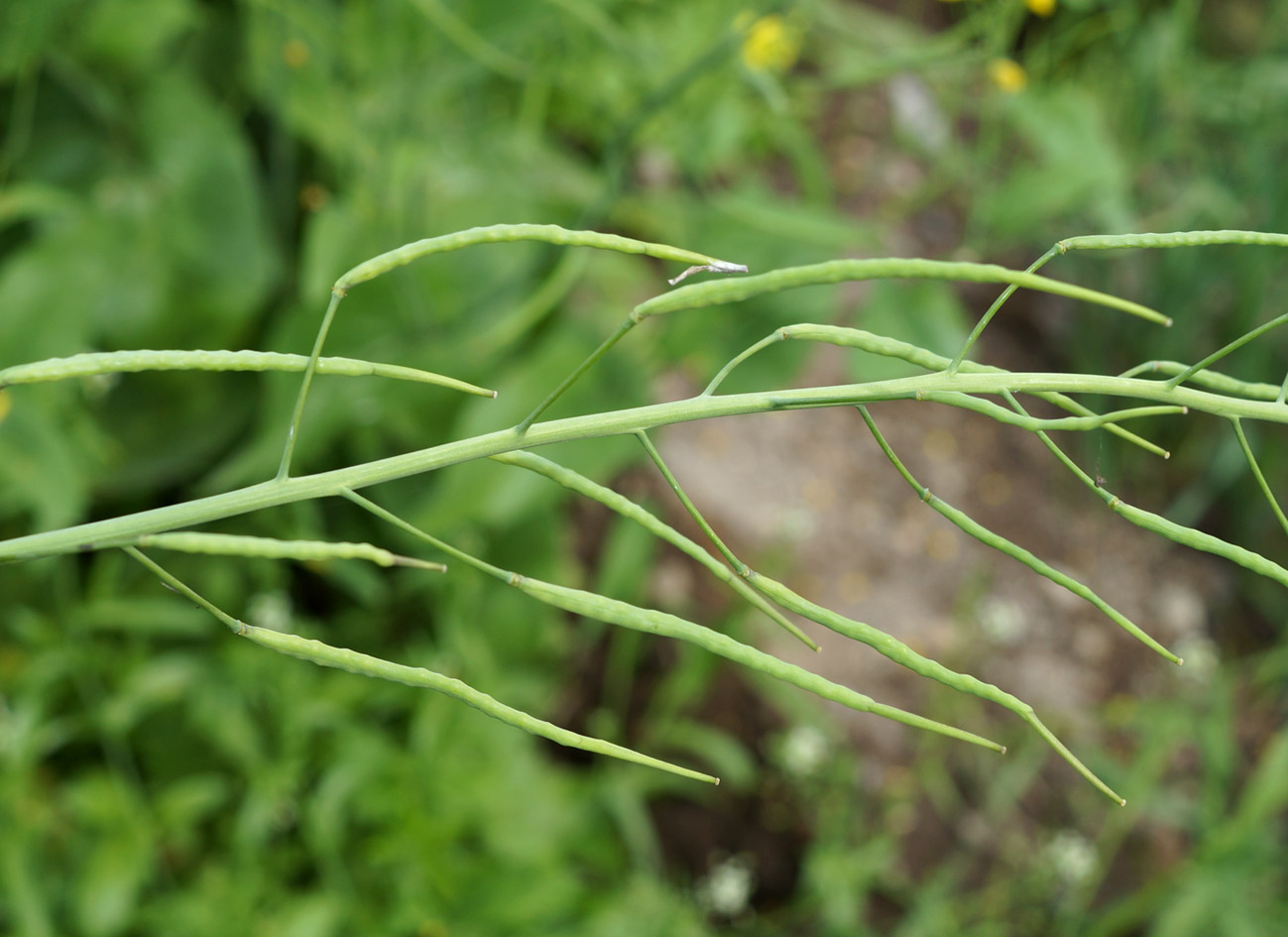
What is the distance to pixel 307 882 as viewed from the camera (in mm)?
1269

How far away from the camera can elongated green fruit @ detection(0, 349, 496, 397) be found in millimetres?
372

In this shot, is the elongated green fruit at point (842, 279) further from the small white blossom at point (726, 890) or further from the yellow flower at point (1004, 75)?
the small white blossom at point (726, 890)

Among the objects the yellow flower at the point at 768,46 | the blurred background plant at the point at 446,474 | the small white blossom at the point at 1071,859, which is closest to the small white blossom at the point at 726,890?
the blurred background plant at the point at 446,474

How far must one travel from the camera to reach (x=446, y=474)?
1.19m

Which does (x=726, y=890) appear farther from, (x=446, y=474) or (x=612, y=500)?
(x=612, y=500)

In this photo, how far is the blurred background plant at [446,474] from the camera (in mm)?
1113

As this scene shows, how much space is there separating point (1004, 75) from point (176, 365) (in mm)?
1021

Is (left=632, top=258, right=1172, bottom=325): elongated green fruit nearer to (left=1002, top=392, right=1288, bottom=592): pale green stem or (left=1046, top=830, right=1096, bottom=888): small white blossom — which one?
(left=1002, top=392, right=1288, bottom=592): pale green stem

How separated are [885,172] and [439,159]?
1.32m

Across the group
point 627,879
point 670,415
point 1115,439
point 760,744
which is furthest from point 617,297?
point 670,415

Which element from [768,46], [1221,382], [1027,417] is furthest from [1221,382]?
[768,46]

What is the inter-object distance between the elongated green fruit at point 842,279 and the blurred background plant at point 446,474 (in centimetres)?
60

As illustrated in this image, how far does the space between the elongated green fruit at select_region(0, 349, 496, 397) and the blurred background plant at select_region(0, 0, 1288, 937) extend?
63 cm

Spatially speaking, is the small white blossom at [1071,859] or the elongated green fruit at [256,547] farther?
the small white blossom at [1071,859]
